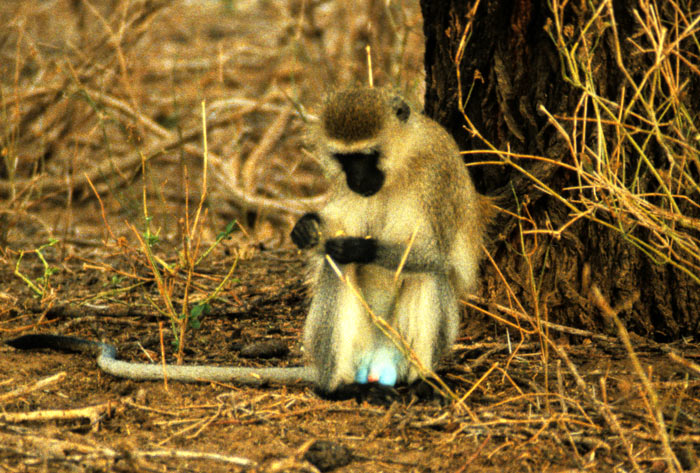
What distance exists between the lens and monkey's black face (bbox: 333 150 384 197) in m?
3.69

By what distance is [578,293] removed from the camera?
4164 mm

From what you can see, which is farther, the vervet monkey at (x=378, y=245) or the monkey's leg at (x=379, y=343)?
the monkey's leg at (x=379, y=343)

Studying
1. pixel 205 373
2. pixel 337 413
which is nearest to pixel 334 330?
pixel 337 413

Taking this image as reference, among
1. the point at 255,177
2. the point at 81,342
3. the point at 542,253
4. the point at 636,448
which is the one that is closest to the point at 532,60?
the point at 542,253

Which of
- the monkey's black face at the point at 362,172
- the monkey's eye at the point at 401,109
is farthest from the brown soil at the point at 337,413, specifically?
the monkey's eye at the point at 401,109

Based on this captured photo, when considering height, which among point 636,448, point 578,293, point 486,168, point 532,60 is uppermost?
point 532,60

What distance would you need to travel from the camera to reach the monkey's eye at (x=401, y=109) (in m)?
3.81

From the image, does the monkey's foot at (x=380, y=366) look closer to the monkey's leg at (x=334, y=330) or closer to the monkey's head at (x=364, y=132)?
the monkey's leg at (x=334, y=330)

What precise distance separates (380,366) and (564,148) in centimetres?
144

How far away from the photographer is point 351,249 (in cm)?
376

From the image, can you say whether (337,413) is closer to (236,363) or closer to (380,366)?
(380,366)

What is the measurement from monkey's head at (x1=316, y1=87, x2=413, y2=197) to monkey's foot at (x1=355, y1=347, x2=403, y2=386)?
0.82m

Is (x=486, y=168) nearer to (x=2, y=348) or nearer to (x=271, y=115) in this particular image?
(x=2, y=348)

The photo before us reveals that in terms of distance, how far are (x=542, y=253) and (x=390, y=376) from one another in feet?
3.48
